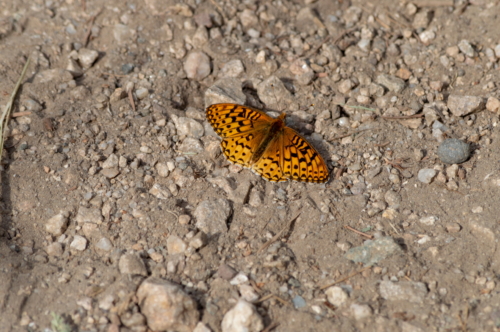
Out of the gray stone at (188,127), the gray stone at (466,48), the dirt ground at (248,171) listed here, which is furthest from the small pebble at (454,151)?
the gray stone at (188,127)

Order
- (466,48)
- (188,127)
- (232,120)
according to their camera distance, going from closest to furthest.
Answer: (232,120) < (188,127) < (466,48)

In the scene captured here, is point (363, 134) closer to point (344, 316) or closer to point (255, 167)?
point (255, 167)

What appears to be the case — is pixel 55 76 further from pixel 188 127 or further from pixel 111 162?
pixel 188 127

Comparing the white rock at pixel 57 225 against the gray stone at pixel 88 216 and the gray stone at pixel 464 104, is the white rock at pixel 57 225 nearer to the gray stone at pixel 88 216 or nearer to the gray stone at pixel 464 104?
the gray stone at pixel 88 216

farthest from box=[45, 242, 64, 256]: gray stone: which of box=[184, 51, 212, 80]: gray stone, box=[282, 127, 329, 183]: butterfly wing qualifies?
box=[184, 51, 212, 80]: gray stone

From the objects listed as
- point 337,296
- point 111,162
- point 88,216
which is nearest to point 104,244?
point 88,216

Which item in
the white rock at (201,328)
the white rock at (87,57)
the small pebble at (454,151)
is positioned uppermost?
the white rock at (87,57)

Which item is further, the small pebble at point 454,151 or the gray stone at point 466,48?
the gray stone at point 466,48
